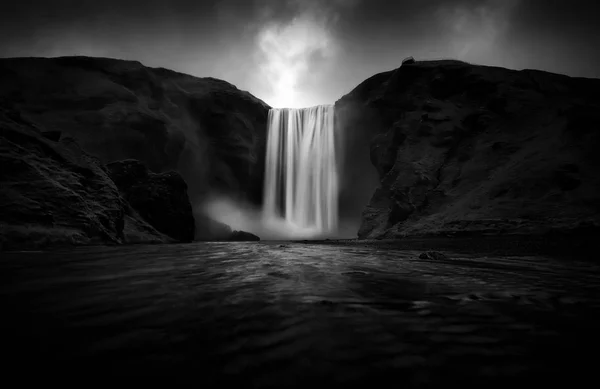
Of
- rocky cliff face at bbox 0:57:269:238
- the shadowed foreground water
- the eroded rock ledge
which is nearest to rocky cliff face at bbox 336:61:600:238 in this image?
the shadowed foreground water

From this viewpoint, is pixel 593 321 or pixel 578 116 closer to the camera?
pixel 593 321

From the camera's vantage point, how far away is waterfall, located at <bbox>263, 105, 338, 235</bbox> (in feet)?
116

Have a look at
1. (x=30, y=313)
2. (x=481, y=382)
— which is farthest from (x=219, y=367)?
(x=30, y=313)

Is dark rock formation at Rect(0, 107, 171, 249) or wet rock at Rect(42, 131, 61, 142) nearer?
dark rock formation at Rect(0, 107, 171, 249)

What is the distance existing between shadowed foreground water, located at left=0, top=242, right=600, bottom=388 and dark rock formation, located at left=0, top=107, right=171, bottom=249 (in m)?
7.48

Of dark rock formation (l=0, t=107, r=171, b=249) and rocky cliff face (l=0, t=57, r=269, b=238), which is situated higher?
rocky cliff face (l=0, t=57, r=269, b=238)

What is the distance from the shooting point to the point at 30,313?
2.07 meters

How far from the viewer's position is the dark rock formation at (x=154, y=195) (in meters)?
21.1

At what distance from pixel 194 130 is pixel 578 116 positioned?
3618 centimetres

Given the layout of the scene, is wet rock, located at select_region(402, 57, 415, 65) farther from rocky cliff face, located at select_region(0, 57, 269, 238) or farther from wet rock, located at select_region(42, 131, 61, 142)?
wet rock, located at select_region(42, 131, 61, 142)

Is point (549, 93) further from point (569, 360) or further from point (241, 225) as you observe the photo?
point (241, 225)

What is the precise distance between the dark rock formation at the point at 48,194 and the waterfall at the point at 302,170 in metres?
24.5

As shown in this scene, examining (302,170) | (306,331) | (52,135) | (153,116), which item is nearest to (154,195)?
(52,135)

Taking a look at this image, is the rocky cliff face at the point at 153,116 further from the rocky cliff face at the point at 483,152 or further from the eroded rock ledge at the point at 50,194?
the rocky cliff face at the point at 483,152
